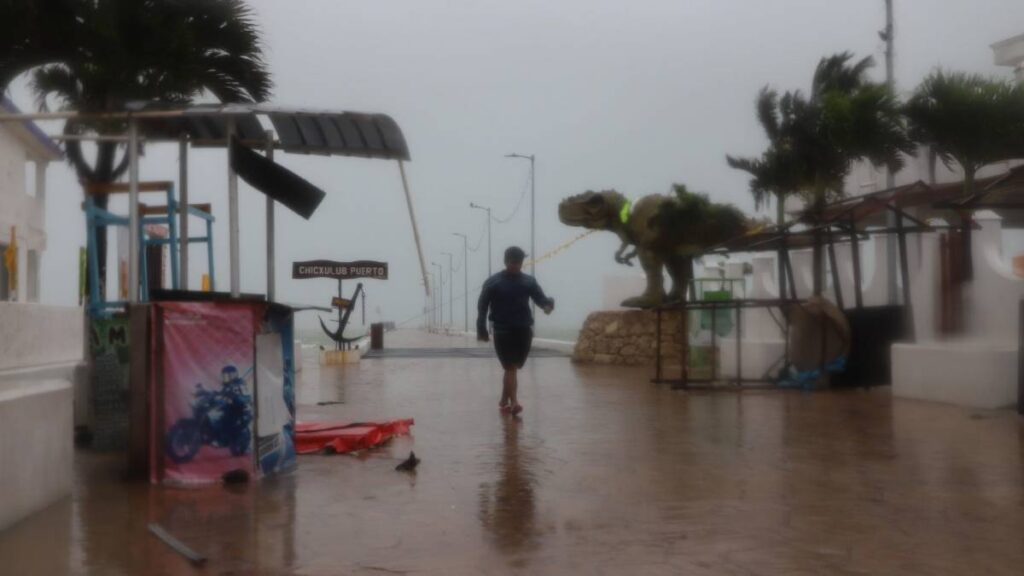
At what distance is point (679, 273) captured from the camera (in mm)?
25672

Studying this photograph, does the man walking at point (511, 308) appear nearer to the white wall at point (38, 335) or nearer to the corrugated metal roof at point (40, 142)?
the white wall at point (38, 335)

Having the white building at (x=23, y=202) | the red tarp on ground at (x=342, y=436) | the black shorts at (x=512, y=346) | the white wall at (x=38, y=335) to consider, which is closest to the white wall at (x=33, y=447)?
the white wall at (x=38, y=335)

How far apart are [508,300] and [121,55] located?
17.3 ft

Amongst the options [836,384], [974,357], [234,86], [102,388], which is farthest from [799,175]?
[102,388]

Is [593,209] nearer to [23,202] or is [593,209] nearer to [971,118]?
[971,118]

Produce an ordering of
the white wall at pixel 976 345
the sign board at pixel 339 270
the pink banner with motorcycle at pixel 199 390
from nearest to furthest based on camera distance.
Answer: the pink banner with motorcycle at pixel 199 390, the white wall at pixel 976 345, the sign board at pixel 339 270

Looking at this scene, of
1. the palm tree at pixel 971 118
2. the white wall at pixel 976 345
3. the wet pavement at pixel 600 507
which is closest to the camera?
the wet pavement at pixel 600 507

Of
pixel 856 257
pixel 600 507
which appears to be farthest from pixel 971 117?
pixel 600 507

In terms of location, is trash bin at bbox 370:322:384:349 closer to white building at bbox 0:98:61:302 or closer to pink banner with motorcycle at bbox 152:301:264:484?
white building at bbox 0:98:61:302

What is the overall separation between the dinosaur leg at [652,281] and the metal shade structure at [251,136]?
16140 mm

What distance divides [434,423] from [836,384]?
6.68 metres

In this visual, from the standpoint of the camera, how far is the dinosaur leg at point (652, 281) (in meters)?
25.6

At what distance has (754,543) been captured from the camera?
241 inches

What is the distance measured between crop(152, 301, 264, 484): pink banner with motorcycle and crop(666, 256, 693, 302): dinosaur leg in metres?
18.1
